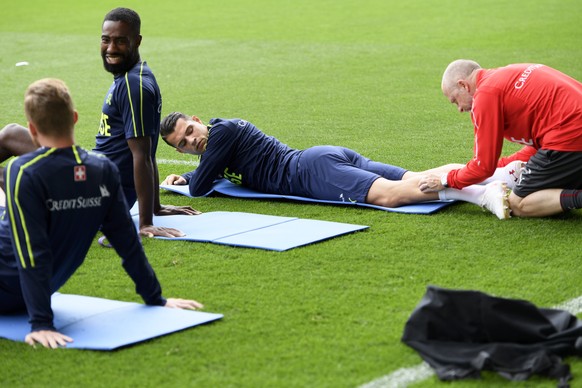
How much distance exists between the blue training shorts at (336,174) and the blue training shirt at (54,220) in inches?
111

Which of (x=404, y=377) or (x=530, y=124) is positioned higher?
(x=530, y=124)

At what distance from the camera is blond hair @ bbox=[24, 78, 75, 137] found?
4.82 meters

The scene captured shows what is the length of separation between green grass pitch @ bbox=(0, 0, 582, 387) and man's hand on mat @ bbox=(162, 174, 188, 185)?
16cm

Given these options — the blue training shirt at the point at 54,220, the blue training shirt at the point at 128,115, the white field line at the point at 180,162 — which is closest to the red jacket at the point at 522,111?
the blue training shirt at the point at 128,115

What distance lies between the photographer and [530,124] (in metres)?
7.05

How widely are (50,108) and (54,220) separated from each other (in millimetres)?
544

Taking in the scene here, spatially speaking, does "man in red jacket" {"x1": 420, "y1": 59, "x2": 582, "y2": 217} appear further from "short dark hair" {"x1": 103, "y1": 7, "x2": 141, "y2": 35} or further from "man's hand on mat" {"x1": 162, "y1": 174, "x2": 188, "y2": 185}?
"man's hand on mat" {"x1": 162, "y1": 174, "x2": 188, "y2": 185}

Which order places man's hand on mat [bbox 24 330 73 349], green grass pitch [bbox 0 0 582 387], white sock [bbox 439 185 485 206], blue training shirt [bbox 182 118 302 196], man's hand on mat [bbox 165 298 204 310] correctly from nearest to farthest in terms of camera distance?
green grass pitch [bbox 0 0 582 387] → man's hand on mat [bbox 24 330 73 349] → man's hand on mat [bbox 165 298 204 310] → white sock [bbox 439 185 485 206] → blue training shirt [bbox 182 118 302 196]

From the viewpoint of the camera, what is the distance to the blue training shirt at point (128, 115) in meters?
6.90

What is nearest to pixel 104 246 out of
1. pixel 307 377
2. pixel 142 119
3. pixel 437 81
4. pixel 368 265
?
pixel 142 119

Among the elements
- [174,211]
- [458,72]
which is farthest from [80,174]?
[458,72]

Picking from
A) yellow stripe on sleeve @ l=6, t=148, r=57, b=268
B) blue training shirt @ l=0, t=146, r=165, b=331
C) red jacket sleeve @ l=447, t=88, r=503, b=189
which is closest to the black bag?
blue training shirt @ l=0, t=146, r=165, b=331

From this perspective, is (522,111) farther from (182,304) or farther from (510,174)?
(182,304)

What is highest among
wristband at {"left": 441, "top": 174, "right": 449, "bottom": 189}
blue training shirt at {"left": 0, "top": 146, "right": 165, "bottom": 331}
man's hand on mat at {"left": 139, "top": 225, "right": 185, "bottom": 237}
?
blue training shirt at {"left": 0, "top": 146, "right": 165, "bottom": 331}
